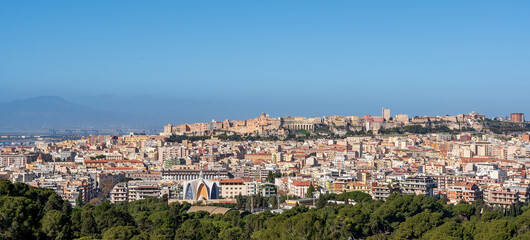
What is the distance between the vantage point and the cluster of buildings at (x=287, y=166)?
36.3 meters

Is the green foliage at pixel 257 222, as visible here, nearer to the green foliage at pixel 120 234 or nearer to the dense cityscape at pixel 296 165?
the green foliage at pixel 120 234

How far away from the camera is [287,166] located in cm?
5088

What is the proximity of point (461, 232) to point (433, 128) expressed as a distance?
5909 cm

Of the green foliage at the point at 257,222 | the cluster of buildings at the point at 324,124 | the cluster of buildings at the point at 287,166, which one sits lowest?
the green foliage at the point at 257,222

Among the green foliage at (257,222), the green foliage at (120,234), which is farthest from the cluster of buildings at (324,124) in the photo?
the green foliage at (120,234)

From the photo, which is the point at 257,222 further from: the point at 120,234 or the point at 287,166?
the point at 287,166

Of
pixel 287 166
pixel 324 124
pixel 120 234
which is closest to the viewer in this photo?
pixel 120 234

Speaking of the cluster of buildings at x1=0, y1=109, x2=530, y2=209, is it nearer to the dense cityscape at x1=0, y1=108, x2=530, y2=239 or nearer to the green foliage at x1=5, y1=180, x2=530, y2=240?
the dense cityscape at x1=0, y1=108, x2=530, y2=239

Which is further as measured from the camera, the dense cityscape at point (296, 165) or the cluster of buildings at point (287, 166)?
the cluster of buildings at point (287, 166)

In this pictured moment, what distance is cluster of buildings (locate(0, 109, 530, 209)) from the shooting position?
36.3 metres

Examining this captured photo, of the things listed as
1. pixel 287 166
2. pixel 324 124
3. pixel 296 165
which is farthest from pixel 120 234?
pixel 324 124

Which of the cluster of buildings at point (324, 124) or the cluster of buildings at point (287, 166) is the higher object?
the cluster of buildings at point (324, 124)

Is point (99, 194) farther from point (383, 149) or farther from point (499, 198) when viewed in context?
point (383, 149)

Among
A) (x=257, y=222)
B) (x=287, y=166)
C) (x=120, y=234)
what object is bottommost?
(x=257, y=222)
